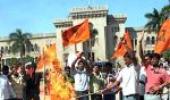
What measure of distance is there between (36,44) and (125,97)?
10755 centimetres

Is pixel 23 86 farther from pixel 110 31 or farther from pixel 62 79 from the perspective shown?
pixel 110 31

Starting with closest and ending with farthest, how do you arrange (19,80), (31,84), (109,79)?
(19,80), (109,79), (31,84)

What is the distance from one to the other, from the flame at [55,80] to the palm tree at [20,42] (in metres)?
88.4

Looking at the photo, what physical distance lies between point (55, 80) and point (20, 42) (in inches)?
3685

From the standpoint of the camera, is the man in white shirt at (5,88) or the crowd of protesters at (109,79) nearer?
the crowd of protesters at (109,79)

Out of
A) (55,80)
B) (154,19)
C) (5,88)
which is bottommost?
(5,88)

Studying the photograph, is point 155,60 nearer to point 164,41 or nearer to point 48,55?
point 164,41

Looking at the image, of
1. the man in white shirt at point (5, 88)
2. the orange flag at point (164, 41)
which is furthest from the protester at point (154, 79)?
the man in white shirt at point (5, 88)

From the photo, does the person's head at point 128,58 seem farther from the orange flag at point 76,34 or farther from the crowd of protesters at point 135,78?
the orange flag at point 76,34

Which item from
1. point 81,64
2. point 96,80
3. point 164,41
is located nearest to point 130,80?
point 164,41

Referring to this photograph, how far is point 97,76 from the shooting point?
18172 millimetres

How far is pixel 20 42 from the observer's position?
113875 mm

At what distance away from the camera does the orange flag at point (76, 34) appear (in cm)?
1984

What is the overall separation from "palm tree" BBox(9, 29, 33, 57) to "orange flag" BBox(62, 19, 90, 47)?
9250cm
